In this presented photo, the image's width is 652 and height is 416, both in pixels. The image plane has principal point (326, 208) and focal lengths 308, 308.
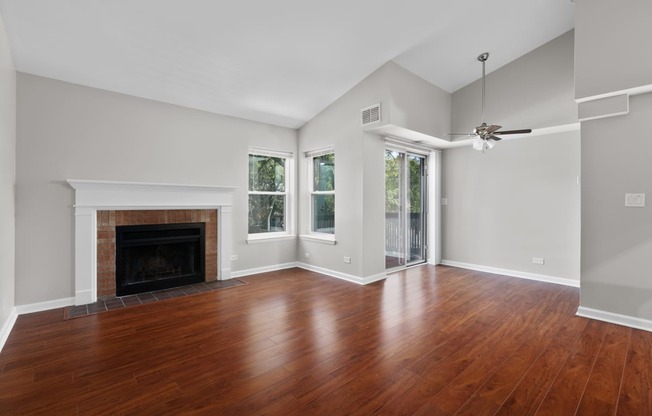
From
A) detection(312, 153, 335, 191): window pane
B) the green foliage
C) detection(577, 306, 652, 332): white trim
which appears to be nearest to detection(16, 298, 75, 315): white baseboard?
detection(312, 153, 335, 191): window pane

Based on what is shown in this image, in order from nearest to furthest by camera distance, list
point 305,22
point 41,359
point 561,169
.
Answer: point 41,359
point 305,22
point 561,169

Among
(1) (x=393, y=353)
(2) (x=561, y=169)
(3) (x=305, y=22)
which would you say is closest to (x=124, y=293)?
(1) (x=393, y=353)

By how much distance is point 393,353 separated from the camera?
2.49m

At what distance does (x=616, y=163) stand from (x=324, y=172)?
383 cm

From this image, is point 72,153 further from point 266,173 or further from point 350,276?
point 350,276

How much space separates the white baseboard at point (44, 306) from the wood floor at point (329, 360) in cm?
14

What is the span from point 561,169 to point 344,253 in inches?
138

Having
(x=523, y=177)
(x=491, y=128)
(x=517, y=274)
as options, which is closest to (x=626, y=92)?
(x=491, y=128)

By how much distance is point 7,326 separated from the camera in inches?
113

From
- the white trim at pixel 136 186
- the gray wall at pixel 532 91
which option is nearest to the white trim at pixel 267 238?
the white trim at pixel 136 186

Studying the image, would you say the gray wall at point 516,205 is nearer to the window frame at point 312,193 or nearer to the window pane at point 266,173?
the window frame at point 312,193

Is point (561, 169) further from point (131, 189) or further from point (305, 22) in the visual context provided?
point (131, 189)

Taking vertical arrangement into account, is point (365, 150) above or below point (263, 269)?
above

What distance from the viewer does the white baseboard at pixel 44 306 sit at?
3348 mm
